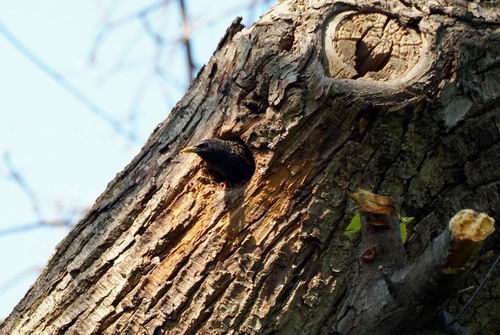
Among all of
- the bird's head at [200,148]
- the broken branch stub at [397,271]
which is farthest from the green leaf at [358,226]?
the bird's head at [200,148]

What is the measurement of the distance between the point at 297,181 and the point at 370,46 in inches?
18.2

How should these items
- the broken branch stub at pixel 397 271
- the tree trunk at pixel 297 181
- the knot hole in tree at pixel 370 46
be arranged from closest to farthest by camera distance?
the broken branch stub at pixel 397 271, the tree trunk at pixel 297 181, the knot hole in tree at pixel 370 46

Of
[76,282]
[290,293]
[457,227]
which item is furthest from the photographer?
[76,282]

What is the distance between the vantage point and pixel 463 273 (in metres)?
1.41

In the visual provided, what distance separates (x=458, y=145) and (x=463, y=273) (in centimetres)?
76

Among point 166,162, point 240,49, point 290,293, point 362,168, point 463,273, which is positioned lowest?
point 463,273

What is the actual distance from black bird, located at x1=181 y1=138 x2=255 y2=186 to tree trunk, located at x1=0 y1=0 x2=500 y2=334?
0.04 meters

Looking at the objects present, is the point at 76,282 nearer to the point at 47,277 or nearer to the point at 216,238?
the point at 47,277

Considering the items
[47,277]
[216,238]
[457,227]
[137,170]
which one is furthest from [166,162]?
[457,227]

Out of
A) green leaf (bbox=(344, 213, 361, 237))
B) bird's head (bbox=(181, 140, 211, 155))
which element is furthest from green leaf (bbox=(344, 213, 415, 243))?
bird's head (bbox=(181, 140, 211, 155))

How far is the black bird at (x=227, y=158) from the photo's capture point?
2021 millimetres

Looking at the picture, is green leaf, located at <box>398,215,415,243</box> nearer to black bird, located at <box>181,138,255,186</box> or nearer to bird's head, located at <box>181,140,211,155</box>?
black bird, located at <box>181,138,255,186</box>

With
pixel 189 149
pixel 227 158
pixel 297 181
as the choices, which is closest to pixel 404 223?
pixel 297 181

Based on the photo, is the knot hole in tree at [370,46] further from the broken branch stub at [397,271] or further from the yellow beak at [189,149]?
the broken branch stub at [397,271]
